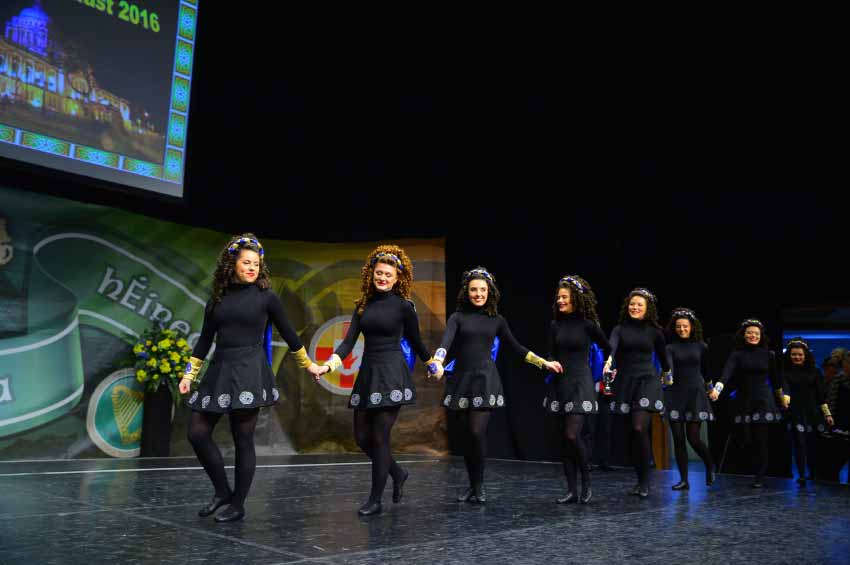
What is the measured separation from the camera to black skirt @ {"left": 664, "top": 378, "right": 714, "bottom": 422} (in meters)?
6.21

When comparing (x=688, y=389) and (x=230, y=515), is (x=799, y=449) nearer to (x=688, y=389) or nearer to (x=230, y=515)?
(x=688, y=389)

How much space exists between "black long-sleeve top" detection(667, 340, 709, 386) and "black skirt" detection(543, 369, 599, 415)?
1680mm

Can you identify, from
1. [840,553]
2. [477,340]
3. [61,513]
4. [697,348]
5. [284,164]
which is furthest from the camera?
[284,164]

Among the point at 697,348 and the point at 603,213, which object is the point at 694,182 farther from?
the point at 697,348

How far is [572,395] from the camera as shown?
16.2 ft

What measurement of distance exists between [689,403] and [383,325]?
10.6 ft

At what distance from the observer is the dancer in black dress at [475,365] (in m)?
4.70

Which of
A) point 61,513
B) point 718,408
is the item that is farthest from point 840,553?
point 718,408

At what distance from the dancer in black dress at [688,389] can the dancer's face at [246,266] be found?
12.2 feet

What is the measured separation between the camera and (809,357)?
24.1ft

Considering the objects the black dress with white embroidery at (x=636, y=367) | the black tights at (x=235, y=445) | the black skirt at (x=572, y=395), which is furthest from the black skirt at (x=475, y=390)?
the black tights at (x=235, y=445)

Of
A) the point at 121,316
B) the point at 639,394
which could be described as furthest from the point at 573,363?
the point at 121,316

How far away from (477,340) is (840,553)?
2.27m

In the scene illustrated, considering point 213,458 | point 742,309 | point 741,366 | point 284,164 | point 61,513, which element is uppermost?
point 284,164
